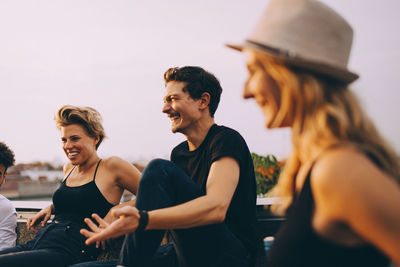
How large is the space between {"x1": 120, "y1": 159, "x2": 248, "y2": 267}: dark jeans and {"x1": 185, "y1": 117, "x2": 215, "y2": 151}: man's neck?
25.2 inches

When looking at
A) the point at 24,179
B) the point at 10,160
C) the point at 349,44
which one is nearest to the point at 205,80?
the point at 349,44

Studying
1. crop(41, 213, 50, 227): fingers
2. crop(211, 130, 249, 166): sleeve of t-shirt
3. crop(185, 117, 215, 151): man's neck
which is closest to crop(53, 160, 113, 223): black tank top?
crop(41, 213, 50, 227): fingers

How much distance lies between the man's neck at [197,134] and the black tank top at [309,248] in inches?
66.0

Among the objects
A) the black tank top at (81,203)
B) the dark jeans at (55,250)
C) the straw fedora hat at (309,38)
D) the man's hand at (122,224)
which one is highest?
the straw fedora hat at (309,38)

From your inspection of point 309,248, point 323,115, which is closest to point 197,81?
point 323,115

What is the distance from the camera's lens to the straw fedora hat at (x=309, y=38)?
4.21 feet

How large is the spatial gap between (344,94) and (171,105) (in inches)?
74.8

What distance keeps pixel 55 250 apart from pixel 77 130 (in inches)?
37.8

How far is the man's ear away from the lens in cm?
302

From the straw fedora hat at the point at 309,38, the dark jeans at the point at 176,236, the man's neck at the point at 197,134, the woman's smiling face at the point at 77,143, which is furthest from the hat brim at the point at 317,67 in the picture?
the woman's smiling face at the point at 77,143

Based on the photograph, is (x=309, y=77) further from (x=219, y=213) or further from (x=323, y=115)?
(x=219, y=213)

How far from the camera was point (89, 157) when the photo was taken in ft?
11.0

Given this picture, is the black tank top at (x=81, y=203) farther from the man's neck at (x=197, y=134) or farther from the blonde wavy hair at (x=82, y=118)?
the man's neck at (x=197, y=134)

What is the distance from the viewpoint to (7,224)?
366cm
